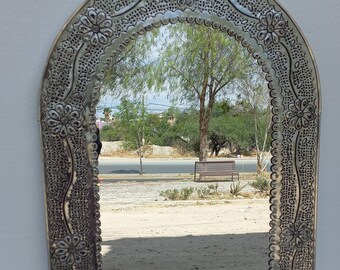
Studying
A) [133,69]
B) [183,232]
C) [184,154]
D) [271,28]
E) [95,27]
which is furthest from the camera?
[183,232]

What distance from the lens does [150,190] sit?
6.01 ft

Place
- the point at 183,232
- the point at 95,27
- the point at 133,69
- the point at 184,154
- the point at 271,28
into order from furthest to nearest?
1. the point at 183,232
2. the point at 184,154
3. the point at 133,69
4. the point at 271,28
5. the point at 95,27

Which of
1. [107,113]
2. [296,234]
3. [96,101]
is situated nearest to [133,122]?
[107,113]

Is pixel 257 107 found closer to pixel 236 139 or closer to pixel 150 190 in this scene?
pixel 236 139

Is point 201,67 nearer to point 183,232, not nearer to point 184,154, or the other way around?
point 184,154

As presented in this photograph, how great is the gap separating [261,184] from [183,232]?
1.39 ft

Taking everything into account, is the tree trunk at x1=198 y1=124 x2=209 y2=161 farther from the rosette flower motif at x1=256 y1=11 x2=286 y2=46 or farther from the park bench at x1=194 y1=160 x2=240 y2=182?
the rosette flower motif at x1=256 y1=11 x2=286 y2=46

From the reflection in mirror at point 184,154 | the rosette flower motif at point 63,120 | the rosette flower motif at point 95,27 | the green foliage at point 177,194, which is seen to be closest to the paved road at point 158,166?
the reflection in mirror at point 184,154

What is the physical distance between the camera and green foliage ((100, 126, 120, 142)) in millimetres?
1574

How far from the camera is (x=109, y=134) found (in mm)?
1609

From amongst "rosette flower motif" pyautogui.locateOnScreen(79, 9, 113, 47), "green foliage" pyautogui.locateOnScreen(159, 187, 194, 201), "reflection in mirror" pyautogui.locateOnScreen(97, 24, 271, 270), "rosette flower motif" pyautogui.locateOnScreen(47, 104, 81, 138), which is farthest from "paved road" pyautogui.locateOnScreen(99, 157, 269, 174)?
"rosette flower motif" pyautogui.locateOnScreen(79, 9, 113, 47)

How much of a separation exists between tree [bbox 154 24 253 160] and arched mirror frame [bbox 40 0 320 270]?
15 cm

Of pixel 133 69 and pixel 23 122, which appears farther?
pixel 133 69

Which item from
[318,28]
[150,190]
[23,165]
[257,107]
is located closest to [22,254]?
[23,165]
